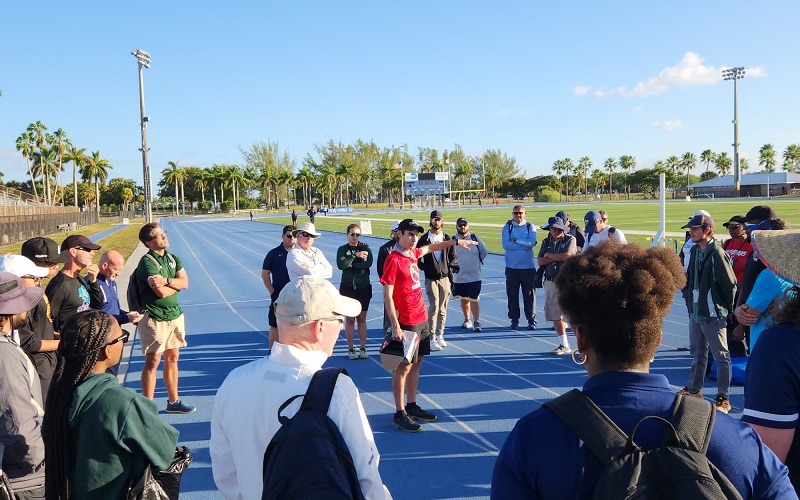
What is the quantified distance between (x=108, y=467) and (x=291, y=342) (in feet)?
3.13

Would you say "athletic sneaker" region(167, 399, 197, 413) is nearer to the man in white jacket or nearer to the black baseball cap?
the black baseball cap

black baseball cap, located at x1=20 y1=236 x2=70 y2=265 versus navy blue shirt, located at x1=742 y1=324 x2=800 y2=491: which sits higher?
black baseball cap, located at x1=20 y1=236 x2=70 y2=265

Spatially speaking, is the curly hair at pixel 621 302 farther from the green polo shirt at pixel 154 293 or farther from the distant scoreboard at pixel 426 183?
the distant scoreboard at pixel 426 183

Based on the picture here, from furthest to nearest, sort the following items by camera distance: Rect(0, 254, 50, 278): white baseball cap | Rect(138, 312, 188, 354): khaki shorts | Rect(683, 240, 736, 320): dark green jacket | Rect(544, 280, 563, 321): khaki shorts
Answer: Rect(544, 280, 563, 321): khaki shorts < Rect(138, 312, 188, 354): khaki shorts < Rect(683, 240, 736, 320): dark green jacket < Rect(0, 254, 50, 278): white baseball cap

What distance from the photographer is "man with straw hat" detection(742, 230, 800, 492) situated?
207 centimetres

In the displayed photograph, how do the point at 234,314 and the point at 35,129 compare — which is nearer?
the point at 234,314

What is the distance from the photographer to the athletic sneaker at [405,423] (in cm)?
575

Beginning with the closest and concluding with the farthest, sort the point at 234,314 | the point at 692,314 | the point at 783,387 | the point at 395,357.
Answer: the point at 783,387 → the point at 395,357 → the point at 692,314 → the point at 234,314

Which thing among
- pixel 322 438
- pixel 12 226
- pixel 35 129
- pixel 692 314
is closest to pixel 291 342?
pixel 322 438

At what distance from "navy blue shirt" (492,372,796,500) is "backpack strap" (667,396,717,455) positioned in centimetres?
3

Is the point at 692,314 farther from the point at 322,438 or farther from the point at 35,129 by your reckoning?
the point at 35,129

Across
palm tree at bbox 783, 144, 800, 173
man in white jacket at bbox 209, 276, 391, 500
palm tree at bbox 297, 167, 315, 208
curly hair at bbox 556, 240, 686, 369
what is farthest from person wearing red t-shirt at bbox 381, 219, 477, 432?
palm tree at bbox 783, 144, 800, 173

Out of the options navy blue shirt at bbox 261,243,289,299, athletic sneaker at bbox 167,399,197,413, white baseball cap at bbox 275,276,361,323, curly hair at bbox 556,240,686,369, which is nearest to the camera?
curly hair at bbox 556,240,686,369

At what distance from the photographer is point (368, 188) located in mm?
130750
